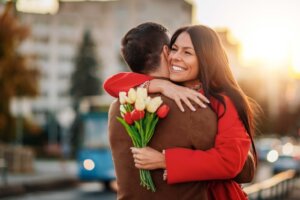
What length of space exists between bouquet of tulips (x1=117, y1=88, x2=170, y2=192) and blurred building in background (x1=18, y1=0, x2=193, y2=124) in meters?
110

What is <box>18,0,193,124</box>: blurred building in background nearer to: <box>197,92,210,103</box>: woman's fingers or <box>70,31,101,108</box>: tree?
<box>70,31,101,108</box>: tree

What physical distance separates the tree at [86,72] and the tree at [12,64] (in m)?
48.9

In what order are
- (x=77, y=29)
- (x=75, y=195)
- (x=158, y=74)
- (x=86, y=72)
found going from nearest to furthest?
(x=158, y=74) → (x=75, y=195) → (x=86, y=72) → (x=77, y=29)

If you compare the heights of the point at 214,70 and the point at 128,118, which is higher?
the point at 214,70

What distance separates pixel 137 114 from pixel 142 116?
24mm

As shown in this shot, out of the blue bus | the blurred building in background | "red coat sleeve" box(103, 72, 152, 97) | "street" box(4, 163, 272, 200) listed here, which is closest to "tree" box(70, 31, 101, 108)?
the blurred building in background

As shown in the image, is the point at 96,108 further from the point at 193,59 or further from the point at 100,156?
the point at 193,59

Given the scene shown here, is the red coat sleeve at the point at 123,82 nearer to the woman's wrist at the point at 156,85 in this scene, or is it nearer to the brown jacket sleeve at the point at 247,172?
the woman's wrist at the point at 156,85

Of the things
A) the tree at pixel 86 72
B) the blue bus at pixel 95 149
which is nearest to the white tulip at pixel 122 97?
the blue bus at pixel 95 149

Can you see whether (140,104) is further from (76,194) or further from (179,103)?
(76,194)

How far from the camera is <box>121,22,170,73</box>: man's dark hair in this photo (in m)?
3.42

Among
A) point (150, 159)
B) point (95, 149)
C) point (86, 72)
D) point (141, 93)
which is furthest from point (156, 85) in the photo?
point (86, 72)

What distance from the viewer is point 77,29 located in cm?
12106

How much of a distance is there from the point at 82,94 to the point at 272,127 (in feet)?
108
